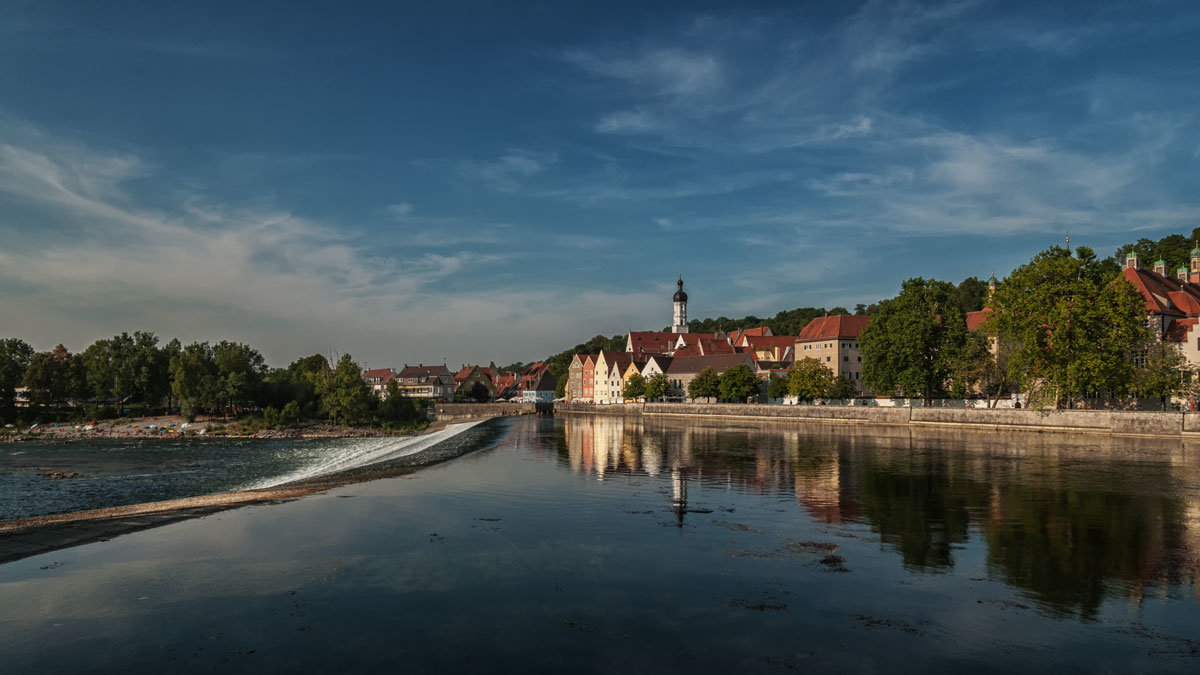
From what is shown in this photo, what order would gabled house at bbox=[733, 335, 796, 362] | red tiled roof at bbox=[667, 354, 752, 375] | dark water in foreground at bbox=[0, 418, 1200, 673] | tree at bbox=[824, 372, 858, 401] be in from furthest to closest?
gabled house at bbox=[733, 335, 796, 362] → red tiled roof at bbox=[667, 354, 752, 375] → tree at bbox=[824, 372, 858, 401] → dark water in foreground at bbox=[0, 418, 1200, 673]

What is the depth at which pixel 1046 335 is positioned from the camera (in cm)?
5481

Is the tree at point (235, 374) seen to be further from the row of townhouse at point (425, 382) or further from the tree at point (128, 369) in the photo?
the row of townhouse at point (425, 382)

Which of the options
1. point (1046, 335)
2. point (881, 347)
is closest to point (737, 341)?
point (881, 347)

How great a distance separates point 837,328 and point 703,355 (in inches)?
1135

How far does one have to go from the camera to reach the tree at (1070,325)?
51906mm

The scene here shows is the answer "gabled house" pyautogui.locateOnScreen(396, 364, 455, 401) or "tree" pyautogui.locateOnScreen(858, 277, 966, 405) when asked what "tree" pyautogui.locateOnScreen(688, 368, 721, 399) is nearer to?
"tree" pyautogui.locateOnScreen(858, 277, 966, 405)

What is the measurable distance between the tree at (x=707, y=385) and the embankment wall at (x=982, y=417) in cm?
649

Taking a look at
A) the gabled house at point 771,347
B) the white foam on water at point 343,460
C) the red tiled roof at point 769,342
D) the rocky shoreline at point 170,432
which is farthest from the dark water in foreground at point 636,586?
the red tiled roof at point 769,342

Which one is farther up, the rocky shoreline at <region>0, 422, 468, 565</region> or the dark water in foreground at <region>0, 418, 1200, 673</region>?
the dark water in foreground at <region>0, 418, 1200, 673</region>

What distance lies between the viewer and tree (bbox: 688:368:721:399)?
4021 inches

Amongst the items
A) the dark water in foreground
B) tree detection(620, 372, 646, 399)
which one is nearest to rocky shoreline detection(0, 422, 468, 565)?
the dark water in foreground

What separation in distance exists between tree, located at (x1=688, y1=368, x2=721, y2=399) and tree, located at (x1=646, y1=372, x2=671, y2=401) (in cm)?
1323

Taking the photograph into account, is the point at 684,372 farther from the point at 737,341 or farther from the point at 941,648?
the point at 941,648

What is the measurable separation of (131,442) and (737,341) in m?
Answer: 104
